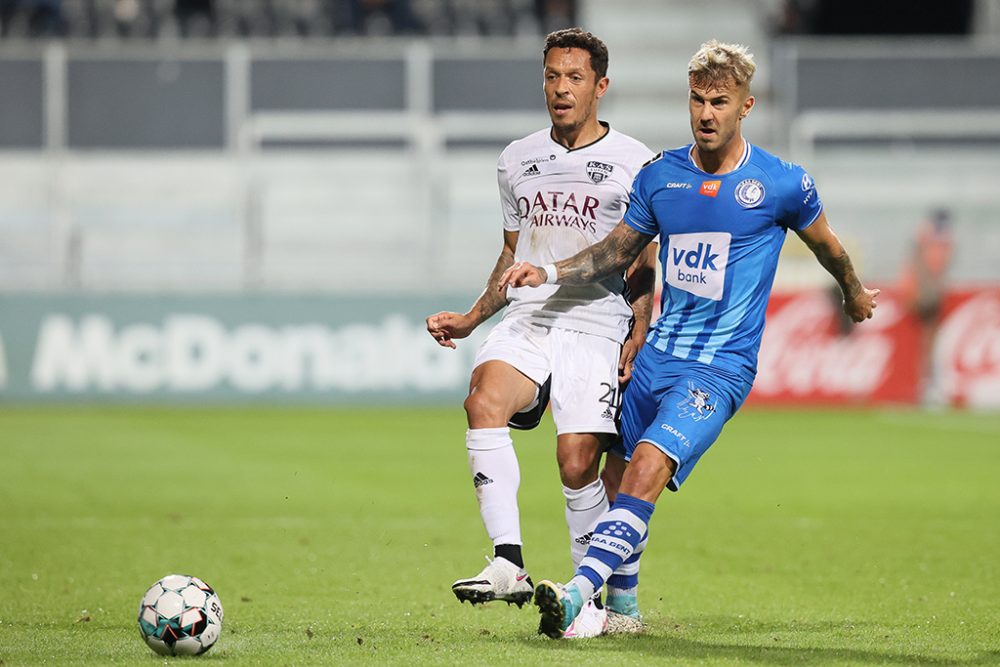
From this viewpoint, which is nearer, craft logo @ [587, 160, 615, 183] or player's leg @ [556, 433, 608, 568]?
player's leg @ [556, 433, 608, 568]

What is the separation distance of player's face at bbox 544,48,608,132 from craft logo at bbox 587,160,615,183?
0.19m

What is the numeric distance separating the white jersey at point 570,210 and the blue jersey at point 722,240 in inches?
14.4

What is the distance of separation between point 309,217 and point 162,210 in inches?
79.3

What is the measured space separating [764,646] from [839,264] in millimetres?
1509

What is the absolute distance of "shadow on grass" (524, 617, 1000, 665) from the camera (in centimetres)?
573

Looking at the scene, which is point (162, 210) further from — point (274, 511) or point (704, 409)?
point (704, 409)

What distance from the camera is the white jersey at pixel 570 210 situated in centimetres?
671

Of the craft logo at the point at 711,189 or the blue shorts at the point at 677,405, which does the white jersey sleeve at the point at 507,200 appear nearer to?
the blue shorts at the point at 677,405

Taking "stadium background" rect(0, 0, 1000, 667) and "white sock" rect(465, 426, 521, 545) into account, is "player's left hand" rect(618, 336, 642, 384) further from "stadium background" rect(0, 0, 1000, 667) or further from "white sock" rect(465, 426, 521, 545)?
"stadium background" rect(0, 0, 1000, 667)

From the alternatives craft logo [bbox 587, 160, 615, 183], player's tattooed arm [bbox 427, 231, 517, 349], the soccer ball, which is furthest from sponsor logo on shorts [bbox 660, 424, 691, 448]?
the soccer ball

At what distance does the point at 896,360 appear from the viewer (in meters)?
19.7

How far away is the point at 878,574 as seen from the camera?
827cm

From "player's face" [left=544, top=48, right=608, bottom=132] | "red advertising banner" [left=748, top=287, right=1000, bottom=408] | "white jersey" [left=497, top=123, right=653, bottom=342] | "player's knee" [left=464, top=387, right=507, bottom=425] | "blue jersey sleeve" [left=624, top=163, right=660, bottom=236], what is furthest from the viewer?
"red advertising banner" [left=748, top=287, right=1000, bottom=408]

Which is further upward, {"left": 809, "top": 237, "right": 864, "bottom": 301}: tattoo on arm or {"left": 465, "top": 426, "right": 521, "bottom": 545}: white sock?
{"left": 809, "top": 237, "right": 864, "bottom": 301}: tattoo on arm
